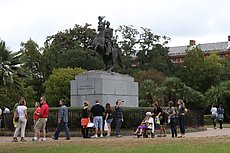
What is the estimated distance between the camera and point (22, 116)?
→ 22.7 m

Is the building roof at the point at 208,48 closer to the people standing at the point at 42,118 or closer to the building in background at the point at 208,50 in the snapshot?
the building in background at the point at 208,50

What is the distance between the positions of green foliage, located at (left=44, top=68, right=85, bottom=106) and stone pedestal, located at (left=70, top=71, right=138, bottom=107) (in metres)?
36.1

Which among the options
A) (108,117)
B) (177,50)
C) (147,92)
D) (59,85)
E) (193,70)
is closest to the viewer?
(108,117)

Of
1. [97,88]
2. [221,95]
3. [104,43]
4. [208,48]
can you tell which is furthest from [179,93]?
[208,48]

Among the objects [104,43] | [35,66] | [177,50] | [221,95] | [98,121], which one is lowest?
[98,121]

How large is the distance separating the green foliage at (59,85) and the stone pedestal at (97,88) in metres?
36.1

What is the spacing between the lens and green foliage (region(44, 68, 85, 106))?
2645 inches

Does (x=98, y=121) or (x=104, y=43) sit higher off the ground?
(x=104, y=43)

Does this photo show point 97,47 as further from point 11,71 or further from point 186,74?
point 186,74

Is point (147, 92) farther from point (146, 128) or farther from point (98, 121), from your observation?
point (146, 128)

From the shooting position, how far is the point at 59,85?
68500 mm

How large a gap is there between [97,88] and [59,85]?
130 feet

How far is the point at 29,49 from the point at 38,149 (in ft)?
209

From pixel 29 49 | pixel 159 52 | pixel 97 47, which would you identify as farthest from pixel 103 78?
pixel 159 52
